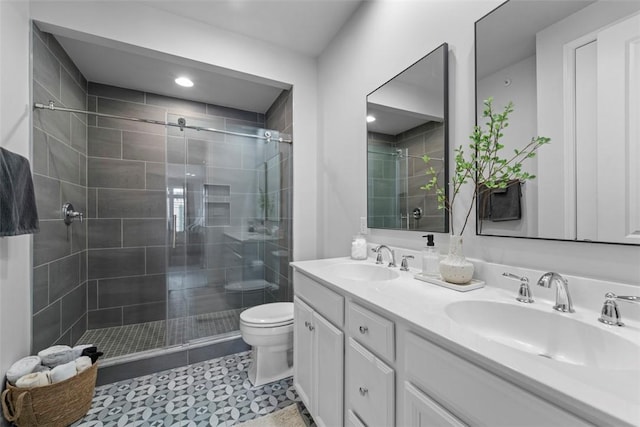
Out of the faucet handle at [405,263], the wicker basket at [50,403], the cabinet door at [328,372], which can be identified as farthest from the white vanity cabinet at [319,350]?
the wicker basket at [50,403]

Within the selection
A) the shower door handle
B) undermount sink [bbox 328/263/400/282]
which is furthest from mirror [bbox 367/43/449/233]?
the shower door handle

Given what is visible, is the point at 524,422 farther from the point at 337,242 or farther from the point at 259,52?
the point at 259,52

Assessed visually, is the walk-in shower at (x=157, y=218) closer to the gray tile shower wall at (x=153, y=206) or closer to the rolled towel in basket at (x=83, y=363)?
the gray tile shower wall at (x=153, y=206)

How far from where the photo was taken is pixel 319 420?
125 centimetres

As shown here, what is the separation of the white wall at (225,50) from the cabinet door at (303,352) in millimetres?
918

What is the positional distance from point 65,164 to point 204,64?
1.36m

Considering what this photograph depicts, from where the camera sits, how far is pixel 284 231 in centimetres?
250

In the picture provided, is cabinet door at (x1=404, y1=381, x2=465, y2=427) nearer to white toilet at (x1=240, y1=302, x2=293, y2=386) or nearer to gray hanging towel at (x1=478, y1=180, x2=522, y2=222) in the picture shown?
gray hanging towel at (x1=478, y1=180, x2=522, y2=222)

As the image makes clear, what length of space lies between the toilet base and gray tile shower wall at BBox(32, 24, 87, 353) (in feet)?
4.52

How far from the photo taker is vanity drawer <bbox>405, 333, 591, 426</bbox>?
479 mm

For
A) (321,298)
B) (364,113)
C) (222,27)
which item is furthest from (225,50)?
(321,298)

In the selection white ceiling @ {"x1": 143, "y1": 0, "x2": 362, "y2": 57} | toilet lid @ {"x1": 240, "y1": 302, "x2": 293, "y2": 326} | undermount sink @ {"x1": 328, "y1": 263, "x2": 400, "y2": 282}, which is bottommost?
toilet lid @ {"x1": 240, "y1": 302, "x2": 293, "y2": 326}

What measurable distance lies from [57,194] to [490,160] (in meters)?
2.82

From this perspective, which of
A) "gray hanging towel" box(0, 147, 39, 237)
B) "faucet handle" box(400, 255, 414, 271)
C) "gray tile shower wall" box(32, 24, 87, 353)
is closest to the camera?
"gray hanging towel" box(0, 147, 39, 237)
